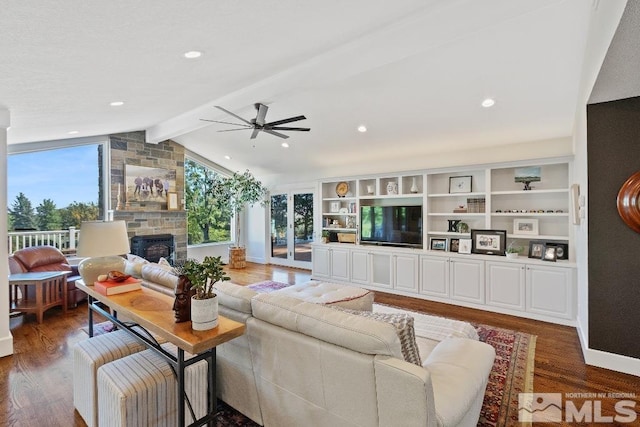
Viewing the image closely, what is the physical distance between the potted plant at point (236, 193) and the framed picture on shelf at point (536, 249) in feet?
18.9

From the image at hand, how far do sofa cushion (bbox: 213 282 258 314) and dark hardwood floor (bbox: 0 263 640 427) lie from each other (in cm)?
131

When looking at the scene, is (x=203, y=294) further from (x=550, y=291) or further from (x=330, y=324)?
(x=550, y=291)

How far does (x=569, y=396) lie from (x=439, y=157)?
3868 millimetres

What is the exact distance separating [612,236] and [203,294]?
3.55 metres

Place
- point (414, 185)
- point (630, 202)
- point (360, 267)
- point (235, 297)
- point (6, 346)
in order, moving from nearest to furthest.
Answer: point (235, 297), point (630, 202), point (6, 346), point (414, 185), point (360, 267)

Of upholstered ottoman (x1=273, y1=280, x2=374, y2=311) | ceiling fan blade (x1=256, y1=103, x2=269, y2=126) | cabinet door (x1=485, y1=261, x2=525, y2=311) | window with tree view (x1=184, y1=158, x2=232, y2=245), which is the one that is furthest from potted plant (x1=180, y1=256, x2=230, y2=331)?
window with tree view (x1=184, y1=158, x2=232, y2=245)

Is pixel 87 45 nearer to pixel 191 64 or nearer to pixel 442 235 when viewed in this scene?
pixel 191 64

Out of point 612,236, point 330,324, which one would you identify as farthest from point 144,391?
point 612,236

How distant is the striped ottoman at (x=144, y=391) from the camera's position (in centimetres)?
182

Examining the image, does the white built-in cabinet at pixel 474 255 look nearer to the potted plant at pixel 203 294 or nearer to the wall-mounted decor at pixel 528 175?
the wall-mounted decor at pixel 528 175

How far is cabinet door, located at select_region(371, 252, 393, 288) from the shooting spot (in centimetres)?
571

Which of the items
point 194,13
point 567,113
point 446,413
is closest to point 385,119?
point 567,113

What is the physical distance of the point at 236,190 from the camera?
798 cm

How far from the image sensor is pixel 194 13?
1855 mm
